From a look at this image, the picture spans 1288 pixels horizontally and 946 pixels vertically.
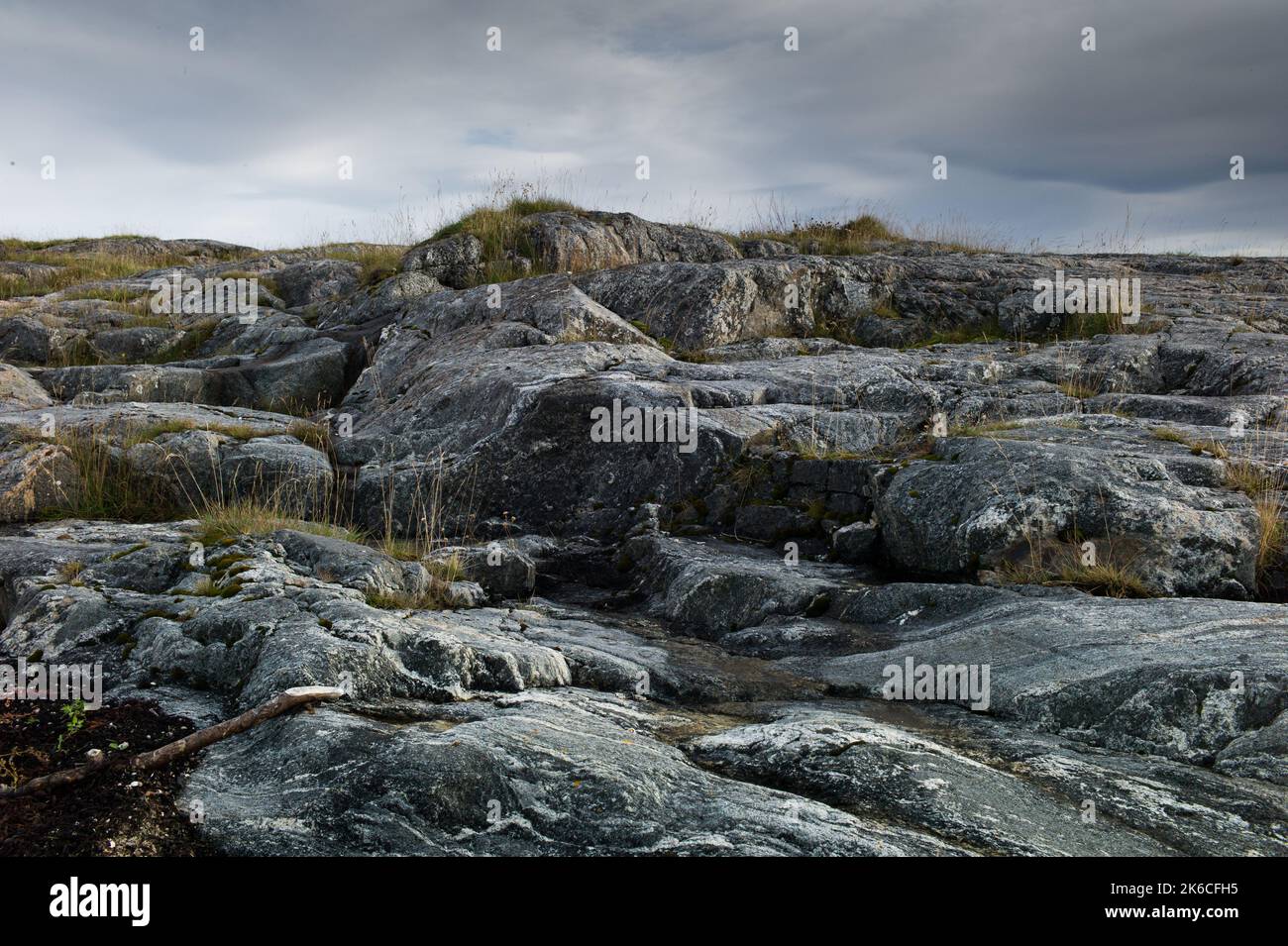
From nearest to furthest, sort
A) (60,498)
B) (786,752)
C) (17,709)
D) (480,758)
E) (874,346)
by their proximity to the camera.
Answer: (480,758), (786,752), (17,709), (60,498), (874,346)

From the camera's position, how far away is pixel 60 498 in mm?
9422

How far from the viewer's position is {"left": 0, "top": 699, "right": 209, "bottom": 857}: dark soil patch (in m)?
3.69

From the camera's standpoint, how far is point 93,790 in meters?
4.07

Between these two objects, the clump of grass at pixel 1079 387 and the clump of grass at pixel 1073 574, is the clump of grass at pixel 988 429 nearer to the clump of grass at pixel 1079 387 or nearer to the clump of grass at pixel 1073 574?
the clump of grass at pixel 1073 574

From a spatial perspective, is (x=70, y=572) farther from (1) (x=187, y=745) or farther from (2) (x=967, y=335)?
(2) (x=967, y=335)

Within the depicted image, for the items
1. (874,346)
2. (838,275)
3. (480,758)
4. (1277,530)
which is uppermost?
(838,275)

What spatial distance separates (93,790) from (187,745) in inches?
18.8

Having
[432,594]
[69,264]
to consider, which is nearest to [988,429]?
[432,594]

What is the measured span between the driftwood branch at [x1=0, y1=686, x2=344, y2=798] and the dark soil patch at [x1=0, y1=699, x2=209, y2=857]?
0.04 metres

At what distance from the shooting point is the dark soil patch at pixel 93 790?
369cm

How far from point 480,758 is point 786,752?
5.36 feet

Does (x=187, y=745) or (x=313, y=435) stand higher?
(x=313, y=435)

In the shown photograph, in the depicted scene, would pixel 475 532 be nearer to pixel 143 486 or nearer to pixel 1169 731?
pixel 143 486

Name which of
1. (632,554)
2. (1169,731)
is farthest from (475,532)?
(1169,731)
